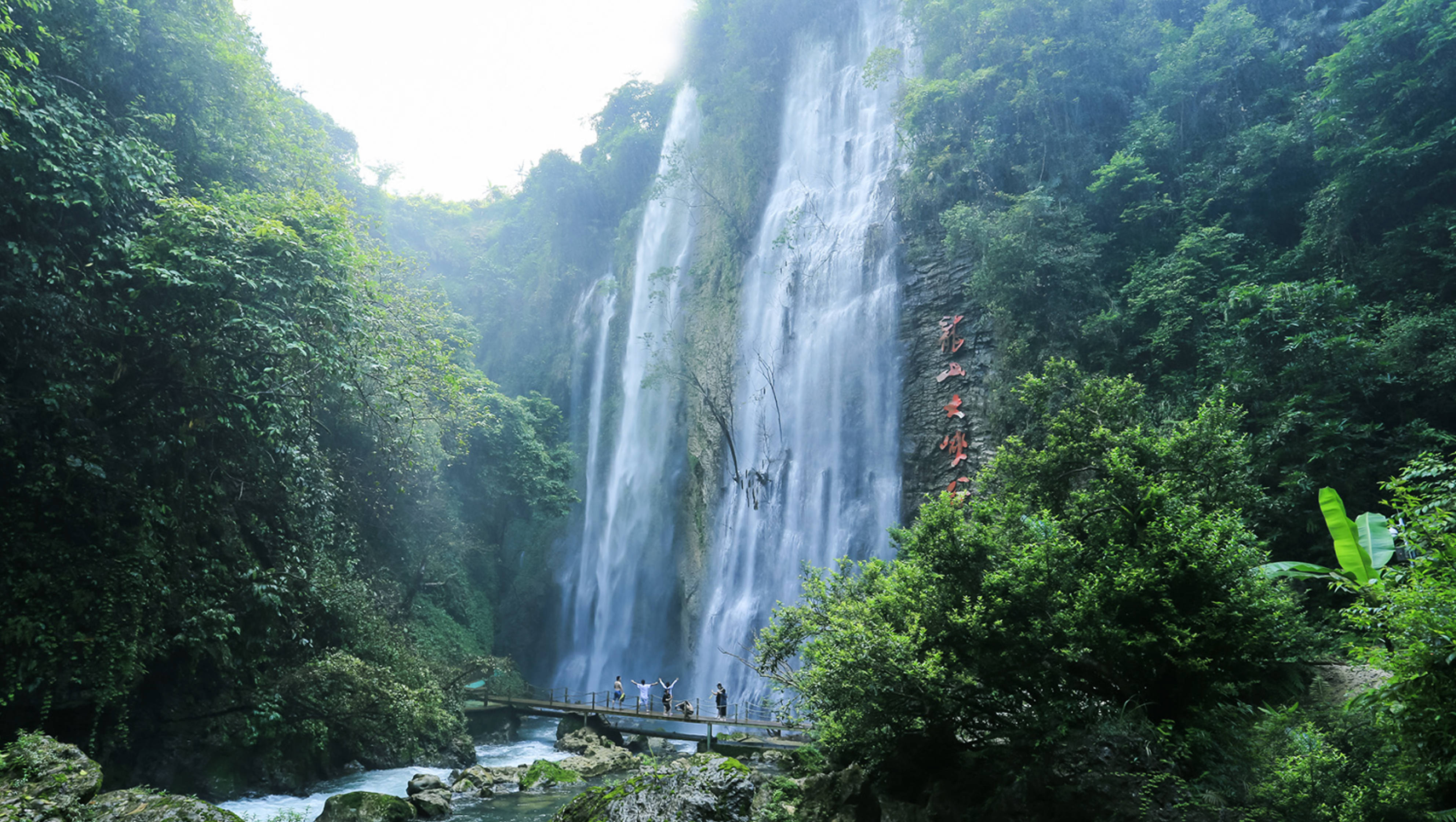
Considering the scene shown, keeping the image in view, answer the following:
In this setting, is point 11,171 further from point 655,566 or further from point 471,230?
point 471,230

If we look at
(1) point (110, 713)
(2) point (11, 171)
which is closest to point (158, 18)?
(2) point (11, 171)

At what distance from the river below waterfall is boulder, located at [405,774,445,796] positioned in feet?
0.94

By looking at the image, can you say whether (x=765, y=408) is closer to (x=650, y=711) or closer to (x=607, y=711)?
(x=650, y=711)

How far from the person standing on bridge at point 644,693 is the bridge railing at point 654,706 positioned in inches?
2.5

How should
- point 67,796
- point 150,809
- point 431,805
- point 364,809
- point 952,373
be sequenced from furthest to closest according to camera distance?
1. point 952,373
2. point 431,805
3. point 364,809
4. point 150,809
5. point 67,796

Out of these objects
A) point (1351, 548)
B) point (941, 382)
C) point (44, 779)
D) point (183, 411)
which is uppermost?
point (941, 382)

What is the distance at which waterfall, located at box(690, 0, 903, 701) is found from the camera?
18219 millimetres

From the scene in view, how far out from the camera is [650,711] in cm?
1983

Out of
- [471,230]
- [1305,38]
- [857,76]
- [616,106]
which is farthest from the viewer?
[471,230]

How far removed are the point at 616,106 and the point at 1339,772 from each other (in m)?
35.5

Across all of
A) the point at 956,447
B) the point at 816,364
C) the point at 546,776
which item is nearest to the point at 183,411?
the point at 546,776

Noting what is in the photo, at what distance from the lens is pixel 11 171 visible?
8.81 m

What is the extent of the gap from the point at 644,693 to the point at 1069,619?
21187 mm

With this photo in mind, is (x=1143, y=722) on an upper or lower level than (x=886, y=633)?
lower
